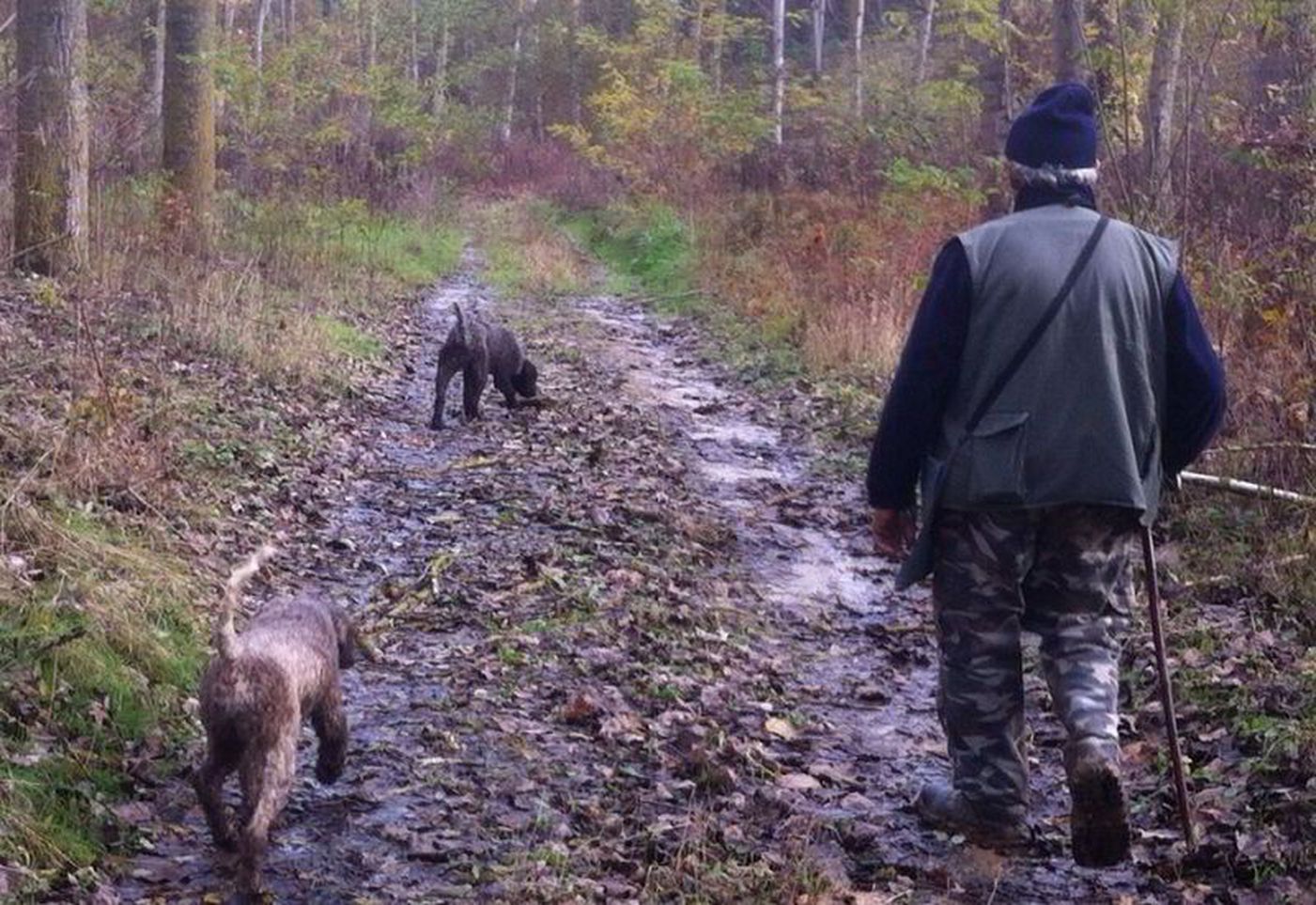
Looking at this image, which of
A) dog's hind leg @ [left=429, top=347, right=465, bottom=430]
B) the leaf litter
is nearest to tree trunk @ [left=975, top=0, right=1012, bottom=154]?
dog's hind leg @ [left=429, top=347, right=465, bottom=430]

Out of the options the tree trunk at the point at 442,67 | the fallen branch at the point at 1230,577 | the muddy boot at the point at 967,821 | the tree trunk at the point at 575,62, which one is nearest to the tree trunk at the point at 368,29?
the tree trunk at the point at 442,67

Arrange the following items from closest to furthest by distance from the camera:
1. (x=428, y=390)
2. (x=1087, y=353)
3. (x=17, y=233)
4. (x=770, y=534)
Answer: (x=1087, y=353) < (x=770, y=534) < (x=17, y=233) < (x=428, y=390)

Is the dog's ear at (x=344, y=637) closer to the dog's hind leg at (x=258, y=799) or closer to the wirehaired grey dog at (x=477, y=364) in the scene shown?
the dog's hind leg at (x=258, y=799)

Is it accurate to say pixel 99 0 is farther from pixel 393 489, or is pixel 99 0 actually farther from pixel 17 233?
pixel 393 489

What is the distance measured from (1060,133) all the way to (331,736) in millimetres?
3248

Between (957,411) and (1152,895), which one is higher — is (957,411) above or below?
above

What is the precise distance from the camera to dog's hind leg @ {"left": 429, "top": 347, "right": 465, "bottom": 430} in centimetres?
1217

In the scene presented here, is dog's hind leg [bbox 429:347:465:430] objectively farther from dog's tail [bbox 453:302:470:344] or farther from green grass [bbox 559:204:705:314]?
green grass [bbox 559:204:705:314]

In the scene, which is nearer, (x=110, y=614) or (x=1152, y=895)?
(x=1152, y=895)

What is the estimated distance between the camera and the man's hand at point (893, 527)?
4992mm

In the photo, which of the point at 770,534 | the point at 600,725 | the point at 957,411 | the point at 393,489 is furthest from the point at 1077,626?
the point at 393,489

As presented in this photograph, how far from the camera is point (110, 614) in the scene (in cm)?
597

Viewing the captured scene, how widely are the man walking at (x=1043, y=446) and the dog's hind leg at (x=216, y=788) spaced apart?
2272 millimetres

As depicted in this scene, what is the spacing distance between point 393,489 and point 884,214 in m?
11.0
